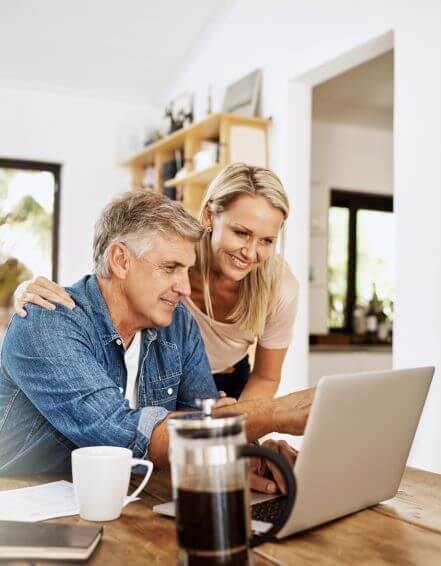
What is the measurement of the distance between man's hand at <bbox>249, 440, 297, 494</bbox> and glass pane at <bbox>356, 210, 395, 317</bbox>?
446 cm

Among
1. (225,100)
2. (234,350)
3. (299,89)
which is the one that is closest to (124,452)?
(234,350)

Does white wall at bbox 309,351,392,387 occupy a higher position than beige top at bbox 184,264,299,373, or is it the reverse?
beige top at bbox 184,264,299,373

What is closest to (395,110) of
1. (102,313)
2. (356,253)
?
(102,313)

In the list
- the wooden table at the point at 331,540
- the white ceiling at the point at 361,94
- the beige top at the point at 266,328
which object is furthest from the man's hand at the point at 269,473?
the white ceiling at the point at 361,94

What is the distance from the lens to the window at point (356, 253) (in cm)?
556

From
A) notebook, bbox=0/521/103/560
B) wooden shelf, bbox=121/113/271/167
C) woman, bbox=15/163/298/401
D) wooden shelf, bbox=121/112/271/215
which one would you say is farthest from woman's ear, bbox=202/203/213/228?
wooden shelf, bbox=121/113/271/167

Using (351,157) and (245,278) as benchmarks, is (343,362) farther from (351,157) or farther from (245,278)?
(245,278)

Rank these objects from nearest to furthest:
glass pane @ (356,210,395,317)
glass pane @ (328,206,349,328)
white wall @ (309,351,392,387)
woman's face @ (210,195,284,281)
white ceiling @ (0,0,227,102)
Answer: woman's face @ (210,195,284,281) → white ceiling @ (0,0,227,102) → white wall @ (309,351,392,387) → glass pane @ (328,206,349,328) → glass pane @ (356,210,395,317)

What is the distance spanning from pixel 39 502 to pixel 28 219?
442 cm

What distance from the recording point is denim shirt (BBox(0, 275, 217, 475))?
1.25 metres

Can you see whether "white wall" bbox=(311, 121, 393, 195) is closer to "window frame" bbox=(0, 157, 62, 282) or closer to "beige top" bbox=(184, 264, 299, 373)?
"window frame" bbox=(0, 157, 62, 282)

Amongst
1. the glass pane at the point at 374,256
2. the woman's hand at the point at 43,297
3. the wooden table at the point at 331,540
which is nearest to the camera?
the wooden table at the point at 331,540

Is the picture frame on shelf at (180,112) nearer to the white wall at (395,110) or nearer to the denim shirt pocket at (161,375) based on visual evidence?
the white wall at (395,110)

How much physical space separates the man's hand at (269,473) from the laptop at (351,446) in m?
0.03
